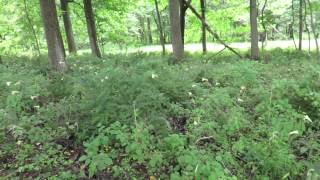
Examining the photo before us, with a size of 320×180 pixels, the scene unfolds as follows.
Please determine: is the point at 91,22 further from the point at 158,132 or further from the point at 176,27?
the point at 158,132

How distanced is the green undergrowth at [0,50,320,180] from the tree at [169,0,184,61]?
6033mm

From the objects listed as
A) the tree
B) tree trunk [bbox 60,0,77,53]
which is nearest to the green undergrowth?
the tree

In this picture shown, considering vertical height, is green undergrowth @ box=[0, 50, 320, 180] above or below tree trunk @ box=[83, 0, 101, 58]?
below

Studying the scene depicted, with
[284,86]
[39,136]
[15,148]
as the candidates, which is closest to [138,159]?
[39,136]

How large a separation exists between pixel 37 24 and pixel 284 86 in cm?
1478

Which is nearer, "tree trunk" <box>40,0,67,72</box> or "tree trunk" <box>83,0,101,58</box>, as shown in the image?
"tree trunk" <box>40,0,67,72</box>

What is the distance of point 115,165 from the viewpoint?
379 cm

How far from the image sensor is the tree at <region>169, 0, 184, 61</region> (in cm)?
1123

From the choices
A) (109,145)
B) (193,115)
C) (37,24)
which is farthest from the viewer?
(37,24)

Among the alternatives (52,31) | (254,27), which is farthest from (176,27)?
(52,31)

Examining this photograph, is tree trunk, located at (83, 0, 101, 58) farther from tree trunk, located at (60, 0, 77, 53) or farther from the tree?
the tree

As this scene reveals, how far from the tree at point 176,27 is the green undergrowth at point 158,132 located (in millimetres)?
6033

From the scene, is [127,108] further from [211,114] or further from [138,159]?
[211,114]

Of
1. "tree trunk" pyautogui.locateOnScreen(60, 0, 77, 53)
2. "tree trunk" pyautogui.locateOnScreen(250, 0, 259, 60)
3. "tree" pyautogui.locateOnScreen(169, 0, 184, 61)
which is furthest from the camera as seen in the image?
"tree trunk" pyautogui.locateOnScreen(60, 0, 77, 53)
